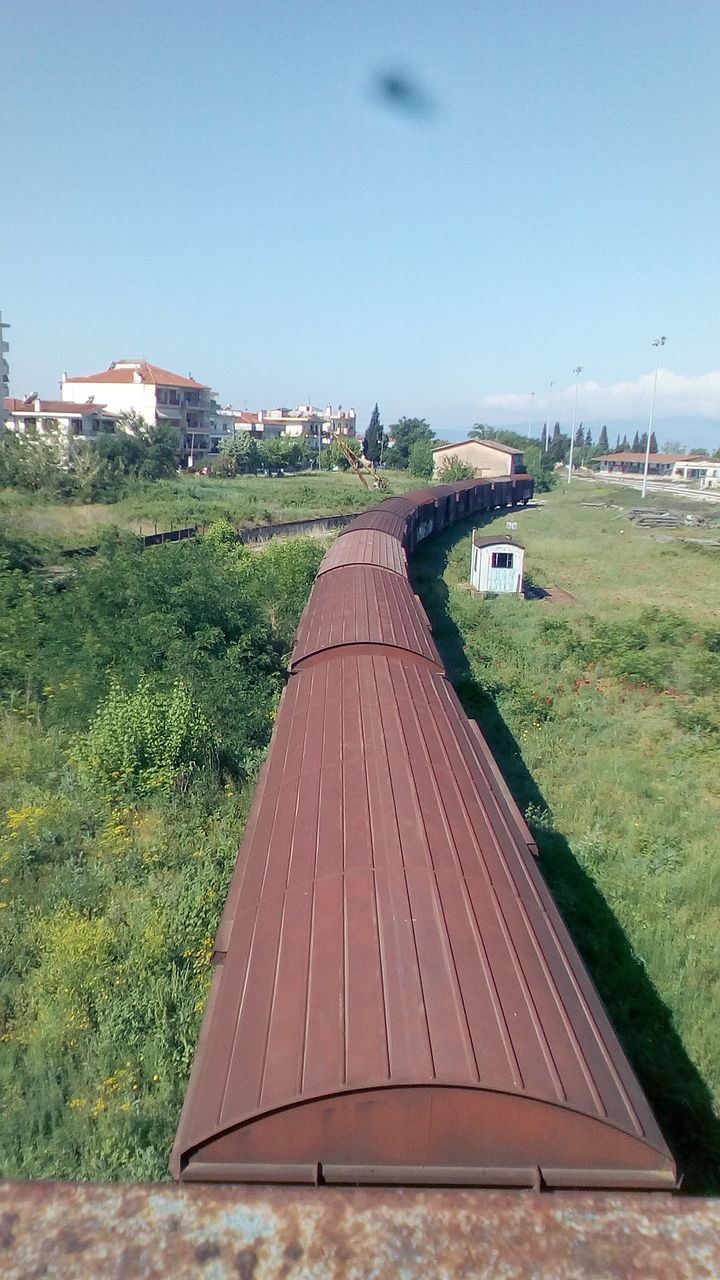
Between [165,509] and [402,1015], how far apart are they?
1027 inches

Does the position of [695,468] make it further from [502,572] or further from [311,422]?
[502,572]

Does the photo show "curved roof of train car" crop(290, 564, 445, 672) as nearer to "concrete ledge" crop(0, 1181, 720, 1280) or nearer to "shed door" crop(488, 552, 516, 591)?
"concrete ledge" crop(0, 1181, 720, 1280)

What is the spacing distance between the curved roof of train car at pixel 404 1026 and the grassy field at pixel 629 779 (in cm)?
209

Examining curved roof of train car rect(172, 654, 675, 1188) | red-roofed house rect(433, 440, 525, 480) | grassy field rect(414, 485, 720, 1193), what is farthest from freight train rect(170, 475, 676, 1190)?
red-roofed house rect(433, 440, 525, 480)

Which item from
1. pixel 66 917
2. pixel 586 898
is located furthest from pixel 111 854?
pixel 586 898

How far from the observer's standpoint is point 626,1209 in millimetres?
802

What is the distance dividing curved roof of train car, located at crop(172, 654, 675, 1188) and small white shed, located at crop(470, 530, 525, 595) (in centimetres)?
1459

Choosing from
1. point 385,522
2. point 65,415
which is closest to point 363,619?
point 385,522

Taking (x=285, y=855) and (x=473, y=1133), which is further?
(x=285, y=855)

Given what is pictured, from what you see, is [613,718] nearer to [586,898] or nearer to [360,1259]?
[586,898]

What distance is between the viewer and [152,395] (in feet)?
177

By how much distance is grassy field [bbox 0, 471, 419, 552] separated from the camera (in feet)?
74.8

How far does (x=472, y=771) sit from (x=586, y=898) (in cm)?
245

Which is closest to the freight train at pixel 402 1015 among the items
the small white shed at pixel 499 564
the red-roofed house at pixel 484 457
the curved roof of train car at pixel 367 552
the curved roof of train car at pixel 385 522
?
the curved roof of train car at pixel 367 552
